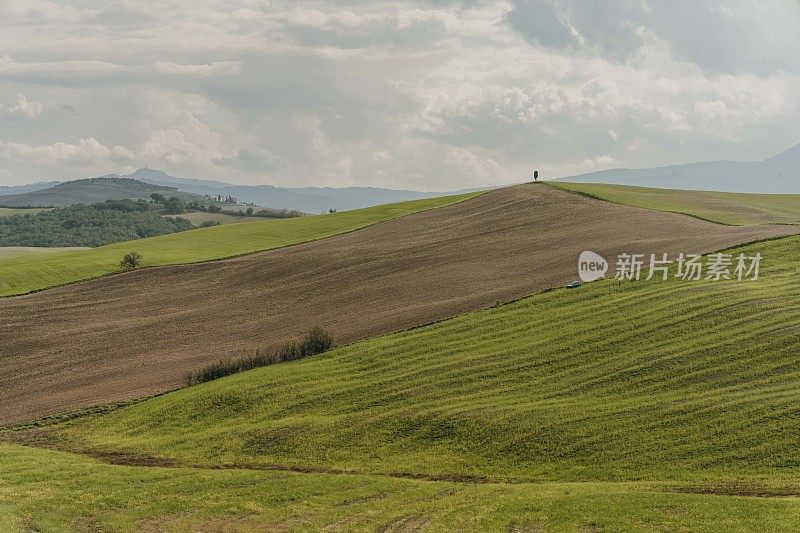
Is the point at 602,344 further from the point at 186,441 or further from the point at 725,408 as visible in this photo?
the point at 186,441

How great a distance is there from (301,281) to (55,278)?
28789 millimetres

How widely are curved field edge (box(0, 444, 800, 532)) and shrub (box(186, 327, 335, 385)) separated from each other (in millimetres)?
16870

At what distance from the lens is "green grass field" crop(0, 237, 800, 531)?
106 ft

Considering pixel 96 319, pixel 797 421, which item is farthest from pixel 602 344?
pixel 96 319

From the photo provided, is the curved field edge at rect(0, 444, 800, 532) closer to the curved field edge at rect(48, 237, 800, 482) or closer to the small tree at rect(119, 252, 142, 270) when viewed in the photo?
the curved field edge at rect(48, 237, 800, 482)

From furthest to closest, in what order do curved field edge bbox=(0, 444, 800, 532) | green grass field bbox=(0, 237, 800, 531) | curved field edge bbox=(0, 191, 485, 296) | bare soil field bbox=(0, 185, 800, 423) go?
curved field edge bbox=(0, 191, 485, 296) → bare soil field bbox=(0, 185, 800, 423) → green grass field bbox=(0, 237, 800, 531) → curved field edge bbox=(0, 444, 800, 532)

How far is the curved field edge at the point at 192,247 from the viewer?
3578 inches

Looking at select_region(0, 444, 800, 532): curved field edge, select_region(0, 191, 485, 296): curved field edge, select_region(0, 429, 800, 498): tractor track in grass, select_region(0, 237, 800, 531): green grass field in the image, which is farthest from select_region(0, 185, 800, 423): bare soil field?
select_region(0, 444, 800, 532): curved field edge

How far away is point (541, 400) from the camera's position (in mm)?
43906

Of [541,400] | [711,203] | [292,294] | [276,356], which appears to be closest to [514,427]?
[541,400]

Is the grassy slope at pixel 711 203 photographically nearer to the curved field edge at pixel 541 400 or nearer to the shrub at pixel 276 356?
the curved field edge at pixel 541 400

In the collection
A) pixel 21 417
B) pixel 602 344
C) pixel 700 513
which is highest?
pixel 602 344

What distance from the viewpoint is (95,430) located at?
49.2m

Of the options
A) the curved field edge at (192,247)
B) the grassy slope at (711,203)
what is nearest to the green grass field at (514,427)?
the grassy slope at (711,203)
